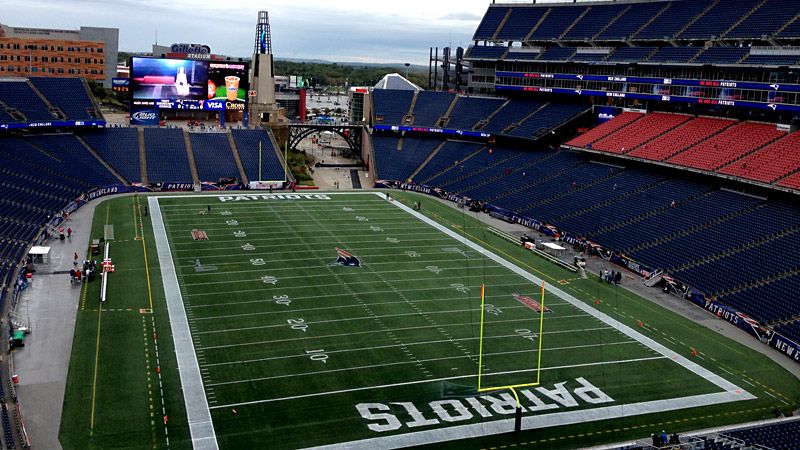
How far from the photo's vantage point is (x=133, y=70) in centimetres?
6144

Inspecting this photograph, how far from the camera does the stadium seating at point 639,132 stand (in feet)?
163

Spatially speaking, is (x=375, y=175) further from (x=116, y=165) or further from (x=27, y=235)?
(x=27, y=235)

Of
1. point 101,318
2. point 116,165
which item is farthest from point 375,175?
point 101,318

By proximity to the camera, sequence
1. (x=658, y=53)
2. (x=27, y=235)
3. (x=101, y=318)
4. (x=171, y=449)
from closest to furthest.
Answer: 1. (x=171, y=449)
2. (x=101, y=318)
3. (x=27, y=235)
4. (x=658, y=53)

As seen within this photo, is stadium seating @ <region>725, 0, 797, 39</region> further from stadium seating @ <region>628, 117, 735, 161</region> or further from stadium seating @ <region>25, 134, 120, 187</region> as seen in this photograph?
stadium seating @ <region>25, 134, 120, 187</region>

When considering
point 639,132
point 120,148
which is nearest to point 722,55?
point 639,132

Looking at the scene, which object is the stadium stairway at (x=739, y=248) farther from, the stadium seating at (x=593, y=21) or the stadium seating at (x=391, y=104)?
the stadium seating at (x=391, y=104)

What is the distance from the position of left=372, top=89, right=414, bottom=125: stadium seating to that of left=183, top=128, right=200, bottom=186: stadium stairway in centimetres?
1690

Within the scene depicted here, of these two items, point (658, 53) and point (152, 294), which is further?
point (658, 53)

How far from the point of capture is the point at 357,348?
25141 mm

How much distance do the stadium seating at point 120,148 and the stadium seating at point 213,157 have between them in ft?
15.1

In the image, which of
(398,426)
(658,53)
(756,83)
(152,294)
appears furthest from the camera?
(658,53)

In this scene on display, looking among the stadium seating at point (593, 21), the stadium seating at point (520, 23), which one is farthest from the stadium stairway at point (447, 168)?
the stadium seating at point (593, 21)

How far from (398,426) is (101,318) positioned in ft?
43.5
